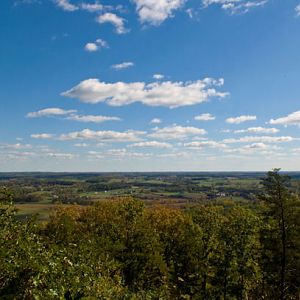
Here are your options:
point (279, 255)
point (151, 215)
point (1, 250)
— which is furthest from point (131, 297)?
point (151, 215)

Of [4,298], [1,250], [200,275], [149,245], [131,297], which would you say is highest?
[1,250]

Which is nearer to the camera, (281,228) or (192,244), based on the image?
(281,228)

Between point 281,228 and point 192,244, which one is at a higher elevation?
point 281,228

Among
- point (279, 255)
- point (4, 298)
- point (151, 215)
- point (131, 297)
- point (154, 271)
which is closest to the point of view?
point (4, 298)

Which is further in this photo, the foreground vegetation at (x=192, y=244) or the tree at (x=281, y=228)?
the tree at (x=281, y=228)

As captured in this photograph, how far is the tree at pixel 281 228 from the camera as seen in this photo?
41469 millimetres

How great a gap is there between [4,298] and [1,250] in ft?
10.2

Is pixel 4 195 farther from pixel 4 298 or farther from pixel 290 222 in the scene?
pixel 290 222

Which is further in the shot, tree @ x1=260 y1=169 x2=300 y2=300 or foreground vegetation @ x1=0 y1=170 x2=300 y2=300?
tree @ x1=260 y1=169 x2=300 y2=300

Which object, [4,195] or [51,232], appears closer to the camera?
[4,195]

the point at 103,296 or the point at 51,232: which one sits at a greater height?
the point at 103,296

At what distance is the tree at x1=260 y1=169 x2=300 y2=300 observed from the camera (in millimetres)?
41469

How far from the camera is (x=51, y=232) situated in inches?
2505

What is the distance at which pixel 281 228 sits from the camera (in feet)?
143
